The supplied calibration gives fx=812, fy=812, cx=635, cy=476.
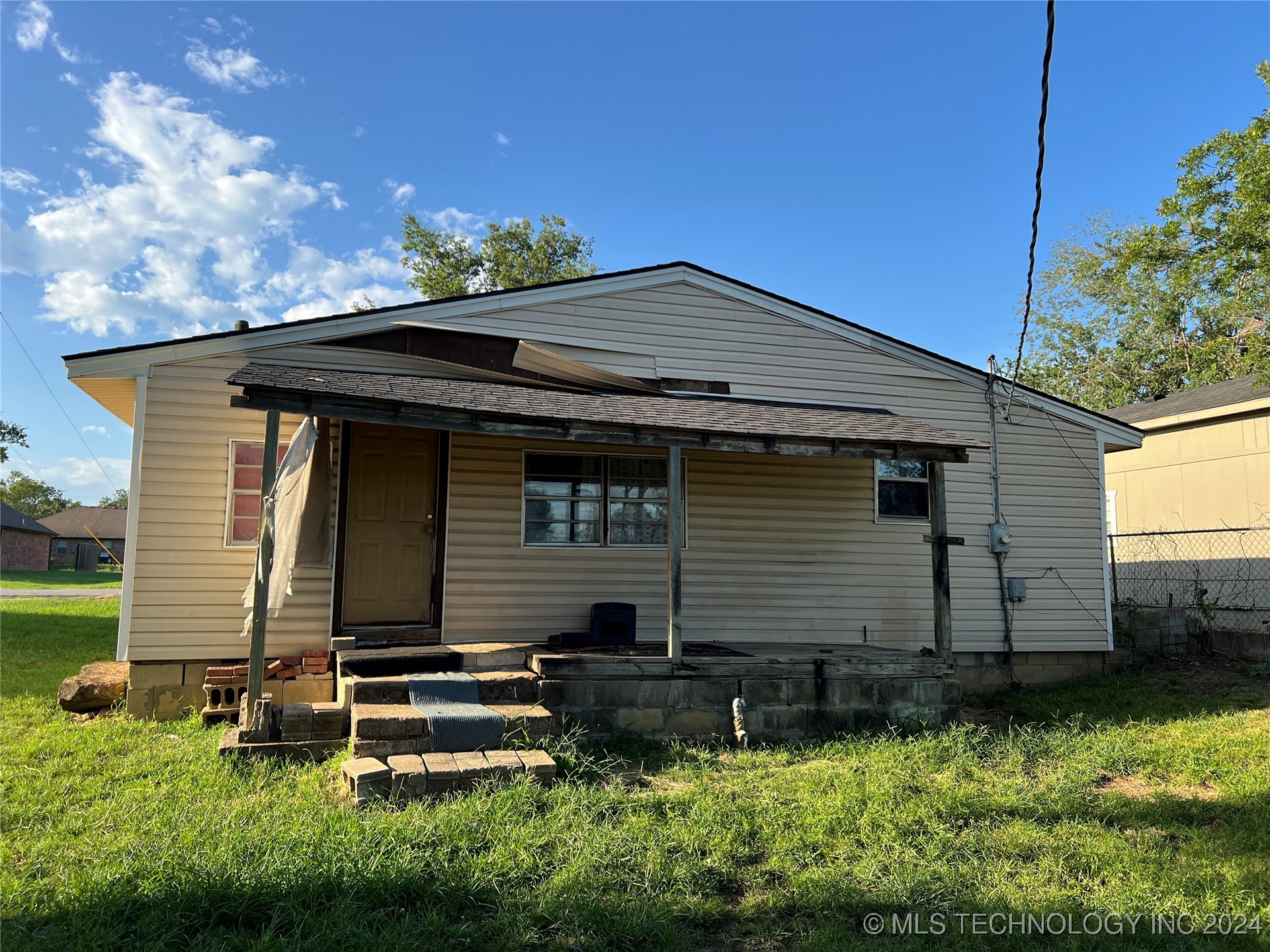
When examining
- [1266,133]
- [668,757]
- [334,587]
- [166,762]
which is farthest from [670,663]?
[1266,133]

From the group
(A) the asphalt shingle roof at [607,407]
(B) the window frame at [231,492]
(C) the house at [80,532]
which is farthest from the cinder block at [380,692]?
(C) the house at [80,532]

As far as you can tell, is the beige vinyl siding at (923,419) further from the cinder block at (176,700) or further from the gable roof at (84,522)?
the gable roof at (84,522)

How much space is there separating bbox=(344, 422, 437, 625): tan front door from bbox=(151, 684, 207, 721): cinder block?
1.37 meters

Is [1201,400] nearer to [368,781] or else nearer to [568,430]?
[568,430]

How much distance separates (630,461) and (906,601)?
362cm

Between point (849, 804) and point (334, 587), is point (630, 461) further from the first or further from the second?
point (849, 804)

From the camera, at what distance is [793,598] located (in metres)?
9.00

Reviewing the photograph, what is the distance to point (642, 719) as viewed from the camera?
21.8 feet

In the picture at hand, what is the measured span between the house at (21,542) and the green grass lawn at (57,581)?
2.91 meters

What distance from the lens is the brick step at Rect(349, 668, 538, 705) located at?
591 cm

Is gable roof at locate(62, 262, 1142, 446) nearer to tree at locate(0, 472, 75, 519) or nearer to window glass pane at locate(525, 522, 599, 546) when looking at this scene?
window glass pane at locate(525, 522, 599, 546)

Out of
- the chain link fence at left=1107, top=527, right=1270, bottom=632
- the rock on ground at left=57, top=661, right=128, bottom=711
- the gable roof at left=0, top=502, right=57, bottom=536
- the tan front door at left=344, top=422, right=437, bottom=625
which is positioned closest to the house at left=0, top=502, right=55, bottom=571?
the gable roof at left=0, top=502, right=57, bottom=536

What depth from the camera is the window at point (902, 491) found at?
9461mm

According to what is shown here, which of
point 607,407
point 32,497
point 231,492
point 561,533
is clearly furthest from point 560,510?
point 32,497
